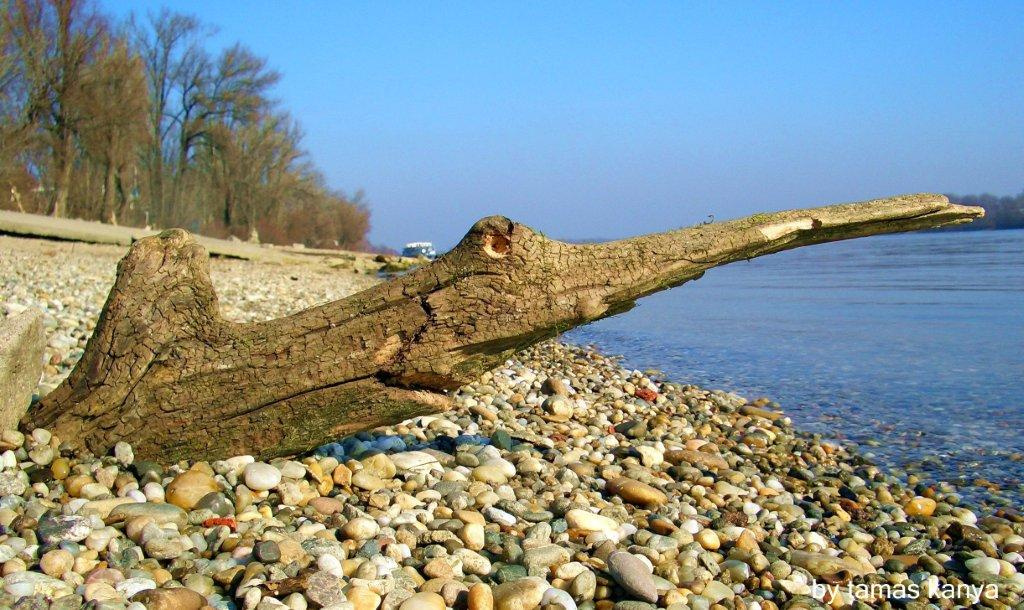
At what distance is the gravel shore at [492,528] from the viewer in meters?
2.84

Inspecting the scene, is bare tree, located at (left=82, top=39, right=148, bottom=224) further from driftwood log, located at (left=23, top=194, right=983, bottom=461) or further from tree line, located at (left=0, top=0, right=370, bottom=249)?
driftwood log, located at (left=23, top=194, right=983, bottom=461)

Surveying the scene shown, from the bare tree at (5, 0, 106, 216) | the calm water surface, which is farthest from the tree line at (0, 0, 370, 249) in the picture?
the calm water surface

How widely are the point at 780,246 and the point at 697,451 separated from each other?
163 centimetres

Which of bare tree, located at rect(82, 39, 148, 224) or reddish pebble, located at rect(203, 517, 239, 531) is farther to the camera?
bare tree, located at rect(82, 39, 148, 224)

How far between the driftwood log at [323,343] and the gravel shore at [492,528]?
16 cm

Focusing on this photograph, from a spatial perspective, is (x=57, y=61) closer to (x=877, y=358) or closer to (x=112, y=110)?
(x=112, y=110)

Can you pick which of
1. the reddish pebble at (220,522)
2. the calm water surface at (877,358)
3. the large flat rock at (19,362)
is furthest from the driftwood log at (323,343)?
the calm water surface at (877,358)

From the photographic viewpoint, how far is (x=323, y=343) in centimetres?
380

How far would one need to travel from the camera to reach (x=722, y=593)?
10.3ft

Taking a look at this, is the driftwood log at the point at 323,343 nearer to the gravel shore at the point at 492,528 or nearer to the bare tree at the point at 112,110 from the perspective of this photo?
the gravel shore at the point at 492,528

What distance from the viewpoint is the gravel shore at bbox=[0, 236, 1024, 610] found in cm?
284

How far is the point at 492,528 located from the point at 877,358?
7.82 meters

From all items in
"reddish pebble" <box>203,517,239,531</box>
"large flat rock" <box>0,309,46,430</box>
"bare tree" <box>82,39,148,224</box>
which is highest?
"bare tree" <box>82,39,148,224</box>

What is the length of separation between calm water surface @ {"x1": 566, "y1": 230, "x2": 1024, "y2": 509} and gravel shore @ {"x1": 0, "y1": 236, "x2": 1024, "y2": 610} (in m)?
0.92
